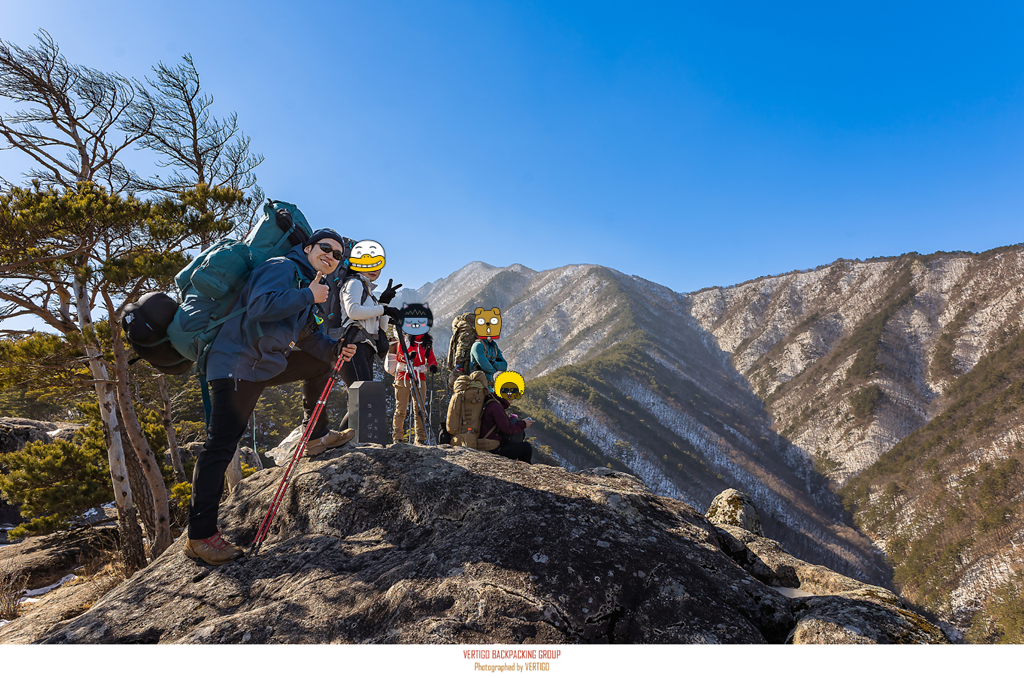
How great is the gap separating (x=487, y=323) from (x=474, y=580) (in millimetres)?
4779

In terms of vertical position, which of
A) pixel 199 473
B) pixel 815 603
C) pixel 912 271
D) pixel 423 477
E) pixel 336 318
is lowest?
pixel 815 603

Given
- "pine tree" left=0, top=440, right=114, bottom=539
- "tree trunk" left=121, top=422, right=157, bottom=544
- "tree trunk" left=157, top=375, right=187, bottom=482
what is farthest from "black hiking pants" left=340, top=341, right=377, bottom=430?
"pine tree" left=0, top=440, right=114, bottom=539

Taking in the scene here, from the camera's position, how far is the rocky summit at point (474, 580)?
2332mm

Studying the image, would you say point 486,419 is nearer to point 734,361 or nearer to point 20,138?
point 20,138

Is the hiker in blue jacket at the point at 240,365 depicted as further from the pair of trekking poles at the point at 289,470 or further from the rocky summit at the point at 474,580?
the rocky summit at the point at 474,580

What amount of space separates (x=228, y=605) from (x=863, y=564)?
67585mm

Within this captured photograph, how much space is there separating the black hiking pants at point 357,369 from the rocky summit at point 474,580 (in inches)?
59.3

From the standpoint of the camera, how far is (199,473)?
10.5 ft

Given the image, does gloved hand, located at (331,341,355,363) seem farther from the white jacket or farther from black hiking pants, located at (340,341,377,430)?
the white jacket

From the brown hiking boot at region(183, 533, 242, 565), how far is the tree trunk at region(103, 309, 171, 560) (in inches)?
276

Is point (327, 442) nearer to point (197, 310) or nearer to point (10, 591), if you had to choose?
point (197, 310)

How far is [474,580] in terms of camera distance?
2.53 metres

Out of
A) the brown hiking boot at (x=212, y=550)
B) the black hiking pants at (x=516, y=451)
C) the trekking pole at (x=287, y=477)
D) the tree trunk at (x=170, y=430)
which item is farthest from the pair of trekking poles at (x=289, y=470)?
the tree trunk at (x=170, y=430)

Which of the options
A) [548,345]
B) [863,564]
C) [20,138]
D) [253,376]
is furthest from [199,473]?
[548,345]
